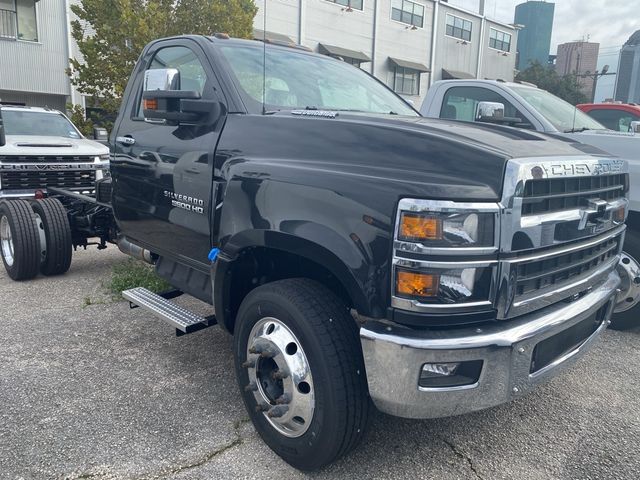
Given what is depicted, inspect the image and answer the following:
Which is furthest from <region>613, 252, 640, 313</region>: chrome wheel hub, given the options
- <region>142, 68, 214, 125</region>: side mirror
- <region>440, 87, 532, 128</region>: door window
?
<region>142, 68, 214, 125</region>: side mirror

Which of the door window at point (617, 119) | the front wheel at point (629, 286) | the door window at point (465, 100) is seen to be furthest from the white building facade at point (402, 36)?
the front wheel at point (629, 286)

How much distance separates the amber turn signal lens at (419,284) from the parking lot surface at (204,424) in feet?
3.30

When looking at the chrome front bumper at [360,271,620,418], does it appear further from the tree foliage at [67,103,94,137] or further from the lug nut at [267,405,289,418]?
the tree foliage at [67,103,94,137]

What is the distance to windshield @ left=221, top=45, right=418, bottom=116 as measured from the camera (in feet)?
10.9

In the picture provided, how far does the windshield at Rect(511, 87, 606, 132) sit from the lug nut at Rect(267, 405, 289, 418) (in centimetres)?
389

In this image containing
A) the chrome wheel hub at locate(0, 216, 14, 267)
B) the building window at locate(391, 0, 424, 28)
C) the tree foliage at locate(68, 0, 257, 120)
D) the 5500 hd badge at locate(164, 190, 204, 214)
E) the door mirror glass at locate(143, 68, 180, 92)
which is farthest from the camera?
the building window at locate(391, 0, 424, 28)

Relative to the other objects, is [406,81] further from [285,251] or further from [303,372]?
[303,372]

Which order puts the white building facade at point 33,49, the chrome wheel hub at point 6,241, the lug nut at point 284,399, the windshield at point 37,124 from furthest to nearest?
the white building facade at point 33,49, the windshield at point 37,124, the chrome wheel hub at point 6,241, the lug nut at point 284,399

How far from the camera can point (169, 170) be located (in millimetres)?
3525

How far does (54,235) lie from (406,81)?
3057 centimetres

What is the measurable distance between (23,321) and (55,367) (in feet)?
3.54

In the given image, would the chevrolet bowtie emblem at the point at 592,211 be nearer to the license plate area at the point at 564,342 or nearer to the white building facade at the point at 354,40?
the license plate area at the point at 564,342

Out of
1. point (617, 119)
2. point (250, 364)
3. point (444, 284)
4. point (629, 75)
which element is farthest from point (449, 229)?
point (629, 75)

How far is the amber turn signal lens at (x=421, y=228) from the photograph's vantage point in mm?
2127
